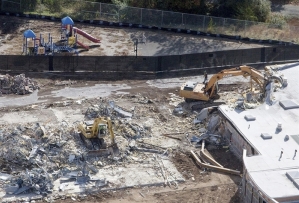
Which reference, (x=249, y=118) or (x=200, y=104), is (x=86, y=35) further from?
(x=249, y=118)

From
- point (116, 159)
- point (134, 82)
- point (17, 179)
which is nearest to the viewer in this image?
point (17, 179)

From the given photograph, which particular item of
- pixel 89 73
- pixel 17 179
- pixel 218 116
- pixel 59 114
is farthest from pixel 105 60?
pixel 17 179

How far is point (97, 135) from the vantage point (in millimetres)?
35125

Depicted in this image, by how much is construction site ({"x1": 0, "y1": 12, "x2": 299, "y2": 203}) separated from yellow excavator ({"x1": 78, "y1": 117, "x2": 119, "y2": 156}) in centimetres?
6

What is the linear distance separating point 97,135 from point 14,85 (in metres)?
10.5

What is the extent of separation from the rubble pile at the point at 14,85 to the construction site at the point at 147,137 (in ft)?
0.22

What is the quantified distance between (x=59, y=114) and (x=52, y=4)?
21.2m

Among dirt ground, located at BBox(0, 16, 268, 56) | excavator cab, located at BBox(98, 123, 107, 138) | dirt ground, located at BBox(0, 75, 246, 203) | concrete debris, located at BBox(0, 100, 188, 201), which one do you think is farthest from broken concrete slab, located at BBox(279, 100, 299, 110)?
dirt ground, located at BBox(0, 16, 268, 56)

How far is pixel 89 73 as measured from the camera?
46.2 metres

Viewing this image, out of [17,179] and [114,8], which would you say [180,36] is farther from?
[17,179]

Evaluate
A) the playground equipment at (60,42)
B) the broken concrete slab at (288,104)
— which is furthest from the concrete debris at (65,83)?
the broken concrete slab at (288,104)

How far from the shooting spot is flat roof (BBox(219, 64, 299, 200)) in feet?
98.7

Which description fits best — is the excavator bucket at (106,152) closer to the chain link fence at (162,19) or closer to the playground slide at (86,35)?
the playground slide at (86,35)

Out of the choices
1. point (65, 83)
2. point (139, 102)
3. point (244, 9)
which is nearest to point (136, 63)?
point (65, 83)
